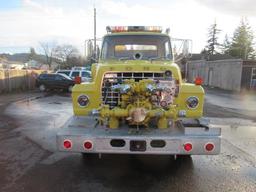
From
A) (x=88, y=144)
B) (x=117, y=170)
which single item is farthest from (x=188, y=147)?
(x=117, y=170)

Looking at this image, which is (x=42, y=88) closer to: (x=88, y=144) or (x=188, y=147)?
(x=88, y=144)

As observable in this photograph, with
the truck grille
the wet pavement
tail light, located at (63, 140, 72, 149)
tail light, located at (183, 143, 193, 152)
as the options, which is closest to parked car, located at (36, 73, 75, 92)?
the wet pavement

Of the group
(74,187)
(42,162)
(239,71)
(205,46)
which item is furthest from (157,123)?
(205,46)

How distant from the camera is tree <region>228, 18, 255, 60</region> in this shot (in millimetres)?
64688

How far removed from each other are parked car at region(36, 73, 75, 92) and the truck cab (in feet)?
65.8

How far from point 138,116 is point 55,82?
2155 cm

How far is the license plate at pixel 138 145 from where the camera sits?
463 cm

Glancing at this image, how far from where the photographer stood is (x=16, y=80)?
25.1 metres

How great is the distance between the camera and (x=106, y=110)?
4.93 m

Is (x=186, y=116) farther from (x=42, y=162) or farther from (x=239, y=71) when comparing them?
(x=239, y=71)

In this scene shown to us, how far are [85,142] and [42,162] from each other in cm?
186

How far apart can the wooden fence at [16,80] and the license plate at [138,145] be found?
1949 centimetres

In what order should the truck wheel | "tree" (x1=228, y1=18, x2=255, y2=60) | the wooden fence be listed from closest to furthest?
the wooden fence, the truck wheel, "tree" (x1=228, y1=18, x2=255, y2=60)

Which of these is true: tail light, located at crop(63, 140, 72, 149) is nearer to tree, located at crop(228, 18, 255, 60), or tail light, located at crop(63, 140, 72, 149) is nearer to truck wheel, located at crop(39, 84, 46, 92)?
truck wheel, located at crop(39, 84, 46, 92)
